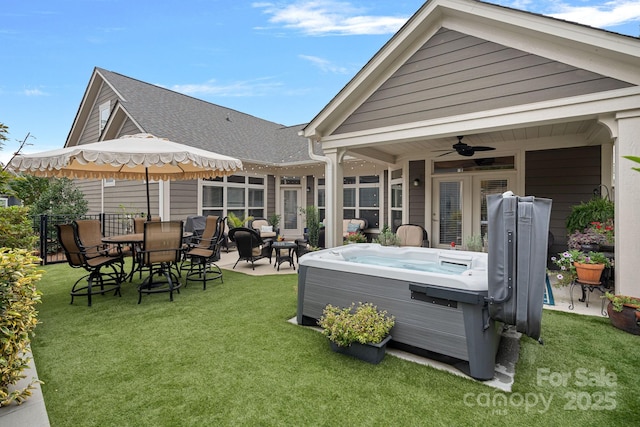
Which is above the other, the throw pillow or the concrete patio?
the throw pillow

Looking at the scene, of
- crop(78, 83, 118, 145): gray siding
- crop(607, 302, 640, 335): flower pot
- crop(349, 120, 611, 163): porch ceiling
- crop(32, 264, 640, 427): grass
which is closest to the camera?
crop(32, 264, 640, 427): grass

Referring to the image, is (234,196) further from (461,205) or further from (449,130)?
(449,130)

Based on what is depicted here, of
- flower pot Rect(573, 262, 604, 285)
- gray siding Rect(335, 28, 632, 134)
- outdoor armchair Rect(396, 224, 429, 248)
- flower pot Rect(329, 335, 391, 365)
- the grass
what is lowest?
the grass

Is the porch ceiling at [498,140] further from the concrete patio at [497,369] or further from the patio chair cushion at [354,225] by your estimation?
the concrete patio at [497,369]

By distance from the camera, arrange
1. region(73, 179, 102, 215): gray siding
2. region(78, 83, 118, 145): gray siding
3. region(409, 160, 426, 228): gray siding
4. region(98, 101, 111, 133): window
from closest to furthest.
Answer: region(409, 160, 426, 228): gray siding < region(78, 83, 118, 145): gray siding < region(98, 101, 111, 133): window < region(73, 179, 102, 215): gray siding

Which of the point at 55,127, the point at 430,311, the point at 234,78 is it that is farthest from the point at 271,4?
the point at 55,127

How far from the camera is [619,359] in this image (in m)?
2.83

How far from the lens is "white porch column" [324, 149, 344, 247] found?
578 cm

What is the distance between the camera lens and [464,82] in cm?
455

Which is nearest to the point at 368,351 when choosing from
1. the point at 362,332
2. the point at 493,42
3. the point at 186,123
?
the point at 362,332

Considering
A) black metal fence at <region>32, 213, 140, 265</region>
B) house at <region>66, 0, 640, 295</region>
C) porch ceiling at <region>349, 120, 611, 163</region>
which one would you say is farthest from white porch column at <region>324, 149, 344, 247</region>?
black metal fence at <region>32, 213, 140, 265</region>

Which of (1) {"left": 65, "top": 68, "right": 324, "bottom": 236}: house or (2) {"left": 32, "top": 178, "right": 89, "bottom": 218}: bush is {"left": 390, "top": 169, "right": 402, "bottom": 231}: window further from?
(2) {"left": 32, "top": 178, "right": 89, "bottom": 218}: bush

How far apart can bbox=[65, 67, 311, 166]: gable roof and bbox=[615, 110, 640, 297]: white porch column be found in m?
7.62

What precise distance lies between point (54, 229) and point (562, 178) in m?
12.5
